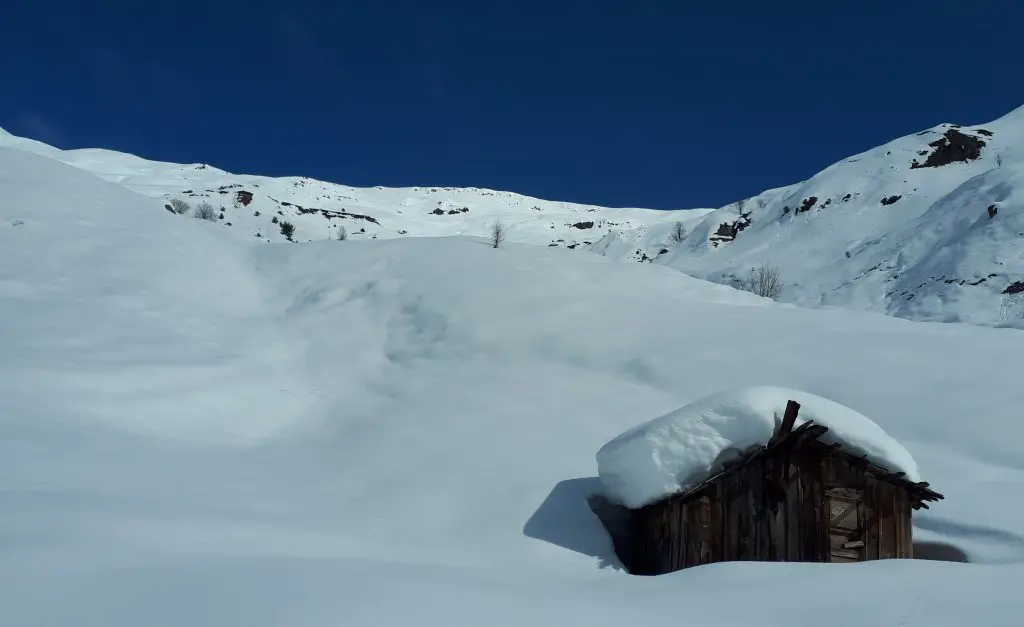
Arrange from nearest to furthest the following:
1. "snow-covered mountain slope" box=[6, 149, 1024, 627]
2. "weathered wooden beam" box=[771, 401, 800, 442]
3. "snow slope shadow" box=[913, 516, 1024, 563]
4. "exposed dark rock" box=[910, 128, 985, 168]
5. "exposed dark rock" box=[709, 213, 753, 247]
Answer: "snow-covered mountain slope" box=[6, 149, 1024, 627], "weathered wooden beam" box=[771, 401, 800, 442], "snow slope shadow" box=[913, 516, 1024, 563], "exposed dark rock" box=[910, 128, 985, 168], "exposed dark rock" box=[709, 213, 753, 247]

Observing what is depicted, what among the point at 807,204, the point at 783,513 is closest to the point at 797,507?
the point at 783,513

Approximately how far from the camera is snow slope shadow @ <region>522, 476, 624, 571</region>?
8469mm

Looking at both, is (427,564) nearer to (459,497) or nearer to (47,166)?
(459,497)

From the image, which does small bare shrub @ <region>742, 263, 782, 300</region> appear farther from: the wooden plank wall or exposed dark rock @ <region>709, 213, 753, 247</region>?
the wooden plank wall

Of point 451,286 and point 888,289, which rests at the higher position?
point 888,289

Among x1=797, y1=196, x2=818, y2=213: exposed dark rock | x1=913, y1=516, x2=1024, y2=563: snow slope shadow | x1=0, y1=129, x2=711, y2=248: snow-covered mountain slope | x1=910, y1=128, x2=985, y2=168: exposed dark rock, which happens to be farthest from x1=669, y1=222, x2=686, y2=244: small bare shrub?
x1=913, y1=516, x2=1024, y2=563: snow slope shadow

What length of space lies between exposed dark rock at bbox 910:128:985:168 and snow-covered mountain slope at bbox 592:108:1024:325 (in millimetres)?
74

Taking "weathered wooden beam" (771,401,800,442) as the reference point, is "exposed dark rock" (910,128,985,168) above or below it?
above

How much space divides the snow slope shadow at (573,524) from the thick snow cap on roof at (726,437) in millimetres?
829

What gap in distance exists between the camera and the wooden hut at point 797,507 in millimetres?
7945

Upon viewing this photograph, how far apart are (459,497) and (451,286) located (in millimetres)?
10578

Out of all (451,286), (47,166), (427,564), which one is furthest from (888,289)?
(47,166)

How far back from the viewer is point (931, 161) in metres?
49.8

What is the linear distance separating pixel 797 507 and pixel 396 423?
6.95 m
